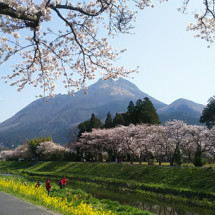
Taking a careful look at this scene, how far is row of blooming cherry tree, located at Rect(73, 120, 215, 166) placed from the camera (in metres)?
33.2

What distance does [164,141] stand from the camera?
36.1 m

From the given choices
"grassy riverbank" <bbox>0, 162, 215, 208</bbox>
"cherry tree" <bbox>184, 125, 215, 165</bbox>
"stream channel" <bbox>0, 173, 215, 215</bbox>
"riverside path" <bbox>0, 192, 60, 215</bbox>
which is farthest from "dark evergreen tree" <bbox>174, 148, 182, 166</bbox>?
"riverside path" <bbox>0, 192, 60, 215</bbox>

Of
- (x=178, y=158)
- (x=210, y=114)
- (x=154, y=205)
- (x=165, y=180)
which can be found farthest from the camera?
(x=210, y=114)

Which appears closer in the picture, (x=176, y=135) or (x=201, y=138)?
(x=201, y=138)

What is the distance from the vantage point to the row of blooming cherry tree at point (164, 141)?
109ft

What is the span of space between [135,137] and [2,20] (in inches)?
1468

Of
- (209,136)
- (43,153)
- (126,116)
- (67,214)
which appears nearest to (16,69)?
(67,214)

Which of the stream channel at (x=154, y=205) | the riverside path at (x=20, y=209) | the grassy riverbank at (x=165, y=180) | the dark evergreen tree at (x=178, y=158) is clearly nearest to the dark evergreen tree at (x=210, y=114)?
the dark evergreen tree at (x=178, y=158)

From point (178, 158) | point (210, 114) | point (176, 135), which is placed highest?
point (210, 114)

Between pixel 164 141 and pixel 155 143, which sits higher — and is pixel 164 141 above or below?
above

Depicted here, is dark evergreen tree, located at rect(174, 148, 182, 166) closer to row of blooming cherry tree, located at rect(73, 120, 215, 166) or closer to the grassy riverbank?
row of blooming cherry tree, located at rect(73, 120, 215, 166)

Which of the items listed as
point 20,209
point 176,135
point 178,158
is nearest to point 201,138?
point 176,135

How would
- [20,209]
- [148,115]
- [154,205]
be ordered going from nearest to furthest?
[20,209] < [154,205] < [148,115]

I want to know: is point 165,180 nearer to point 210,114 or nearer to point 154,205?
point 154,205
